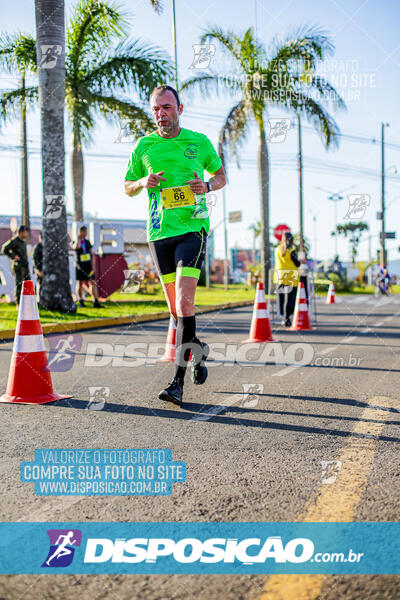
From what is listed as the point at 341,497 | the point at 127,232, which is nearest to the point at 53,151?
the point at 341,497

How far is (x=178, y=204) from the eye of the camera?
14.6 ft

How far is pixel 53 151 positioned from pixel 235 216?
923 inches

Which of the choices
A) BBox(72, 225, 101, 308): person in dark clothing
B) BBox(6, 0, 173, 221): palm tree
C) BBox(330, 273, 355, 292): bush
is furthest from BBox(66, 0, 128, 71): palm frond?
BBox(330, 273, 355, 292): bush

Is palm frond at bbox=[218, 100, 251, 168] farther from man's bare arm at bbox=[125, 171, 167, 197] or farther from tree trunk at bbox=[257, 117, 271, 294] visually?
man's bare arm at bbox=[125, 171, 167, 197]

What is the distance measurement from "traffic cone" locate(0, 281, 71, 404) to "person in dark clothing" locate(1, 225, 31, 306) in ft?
28.2

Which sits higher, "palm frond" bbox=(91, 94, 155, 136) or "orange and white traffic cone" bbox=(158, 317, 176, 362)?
"palm frond" bbox=(91, 94, 155, 136)

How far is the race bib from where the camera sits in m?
4.45

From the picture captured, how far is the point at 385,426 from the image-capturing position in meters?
3.65

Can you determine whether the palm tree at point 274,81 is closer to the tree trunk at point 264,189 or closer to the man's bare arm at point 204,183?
the tree trunk at point 264,189

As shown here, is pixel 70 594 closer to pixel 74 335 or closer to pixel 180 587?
pixel 180 587

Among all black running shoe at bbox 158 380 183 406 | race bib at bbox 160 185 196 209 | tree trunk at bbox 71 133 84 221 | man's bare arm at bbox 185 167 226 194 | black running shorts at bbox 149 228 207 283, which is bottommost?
black running shoe at bbox 158 380 183 406

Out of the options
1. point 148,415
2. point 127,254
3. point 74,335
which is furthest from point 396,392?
point 127,254

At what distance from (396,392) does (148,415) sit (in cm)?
197

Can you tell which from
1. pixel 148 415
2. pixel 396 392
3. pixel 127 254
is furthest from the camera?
pixel 127 254
